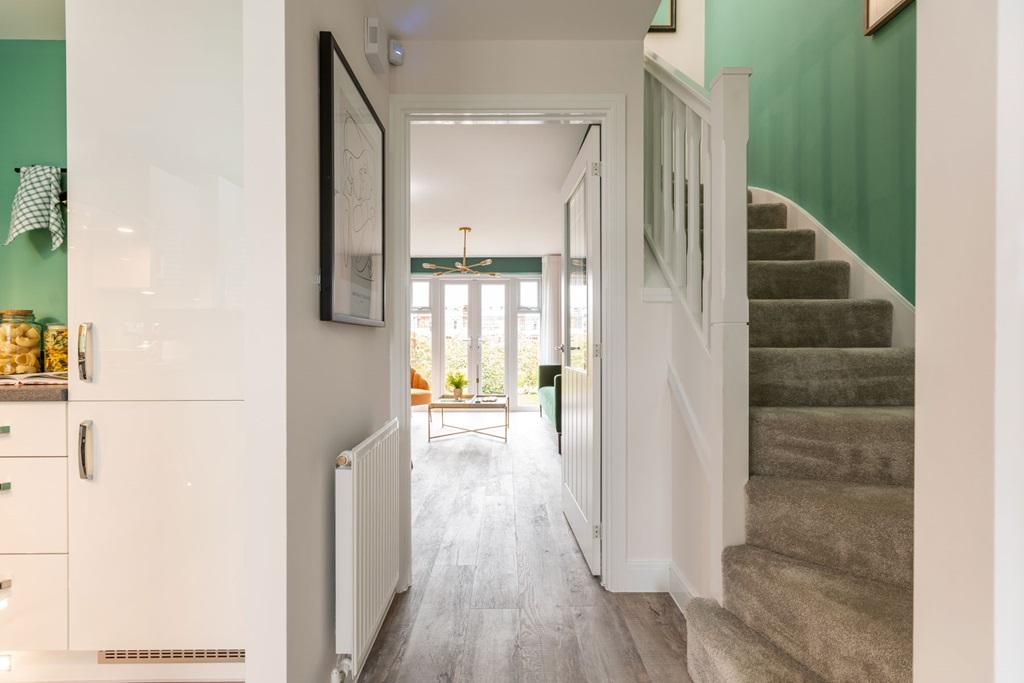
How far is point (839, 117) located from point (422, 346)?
6.80 m

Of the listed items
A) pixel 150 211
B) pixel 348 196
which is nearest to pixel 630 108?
pixel 348 196

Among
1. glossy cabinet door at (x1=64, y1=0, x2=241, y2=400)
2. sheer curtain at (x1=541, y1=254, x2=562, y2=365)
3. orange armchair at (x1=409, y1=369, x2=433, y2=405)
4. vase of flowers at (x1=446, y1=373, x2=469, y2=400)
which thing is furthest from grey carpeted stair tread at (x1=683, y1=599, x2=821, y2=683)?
sheer curtain at (x1=541, y1=254, x2=562, y2=365)

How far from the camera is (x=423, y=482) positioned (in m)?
4.22

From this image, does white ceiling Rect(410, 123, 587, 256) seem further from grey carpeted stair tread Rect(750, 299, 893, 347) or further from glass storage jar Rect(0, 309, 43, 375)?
glass storage jar Rect(0, 309, 43, 375)

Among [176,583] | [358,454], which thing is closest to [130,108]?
[358,454]

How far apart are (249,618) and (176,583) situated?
0.63m

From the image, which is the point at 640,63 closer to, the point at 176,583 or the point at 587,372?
the point at 587,372

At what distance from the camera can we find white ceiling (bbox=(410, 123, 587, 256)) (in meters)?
3.41

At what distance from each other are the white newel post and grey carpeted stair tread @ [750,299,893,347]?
0.68 metres

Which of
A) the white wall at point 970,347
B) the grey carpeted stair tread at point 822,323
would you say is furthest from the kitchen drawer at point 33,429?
the grey carpeted stair tread at point 822,323

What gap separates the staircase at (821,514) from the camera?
1334mm

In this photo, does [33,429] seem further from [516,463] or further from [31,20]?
[516,463]

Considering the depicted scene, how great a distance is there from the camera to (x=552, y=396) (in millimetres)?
5922

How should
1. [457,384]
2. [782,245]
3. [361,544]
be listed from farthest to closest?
[457,384], [782,245], [361,544]
